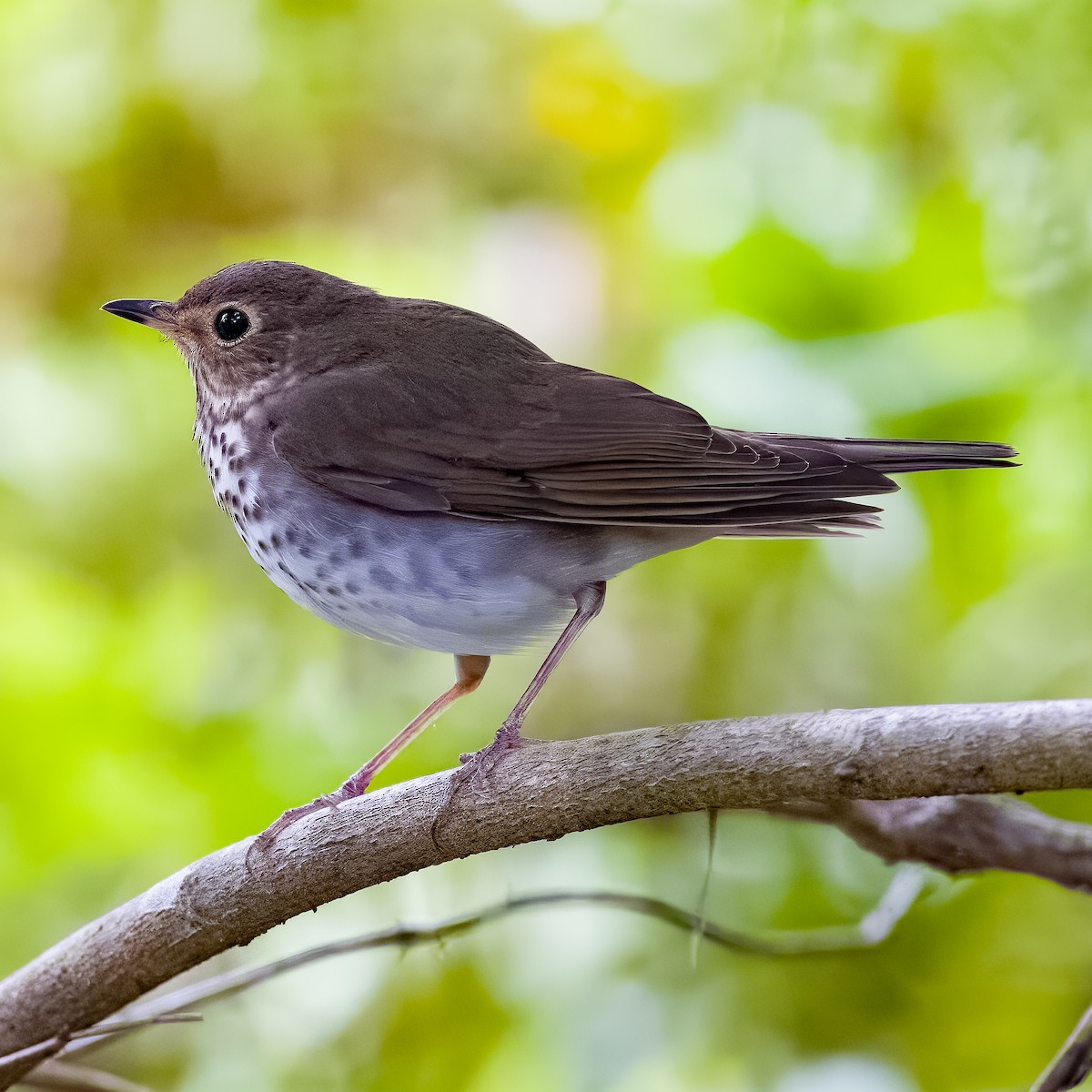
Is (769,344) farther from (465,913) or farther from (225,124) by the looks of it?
(225,124)

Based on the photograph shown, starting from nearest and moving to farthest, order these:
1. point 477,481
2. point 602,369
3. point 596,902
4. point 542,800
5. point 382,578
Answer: point 542,800 < point 382,578 < point 477,481 < point 596,902 < point 602,369

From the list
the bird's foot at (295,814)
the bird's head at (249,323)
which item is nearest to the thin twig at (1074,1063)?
the bird's foot at (295,814)

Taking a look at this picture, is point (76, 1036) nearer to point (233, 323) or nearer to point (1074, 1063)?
point (233, 323)

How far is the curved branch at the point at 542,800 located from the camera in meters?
1.63

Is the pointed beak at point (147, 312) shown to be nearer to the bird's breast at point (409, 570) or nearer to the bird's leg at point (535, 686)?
the bird's breast at point (409, 570)

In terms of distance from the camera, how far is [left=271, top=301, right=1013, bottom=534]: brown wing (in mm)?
2320

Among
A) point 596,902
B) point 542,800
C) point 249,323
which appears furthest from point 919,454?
point 249,323

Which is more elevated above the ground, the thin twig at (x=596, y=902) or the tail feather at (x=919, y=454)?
the tail feather at (x=919, y=454)

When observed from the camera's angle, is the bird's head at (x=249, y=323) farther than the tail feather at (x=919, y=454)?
Yes

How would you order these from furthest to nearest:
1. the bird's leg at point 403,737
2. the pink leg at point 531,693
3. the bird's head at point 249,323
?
the bird's head at point 249,323 → the bird's leg at point 403,737 → the pink leg at point 531,693

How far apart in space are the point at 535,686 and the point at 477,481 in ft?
1.33

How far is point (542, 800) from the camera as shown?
2012 millimetres

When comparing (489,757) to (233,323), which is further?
(233,323)

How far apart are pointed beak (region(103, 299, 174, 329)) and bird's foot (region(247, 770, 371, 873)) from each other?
108cm
